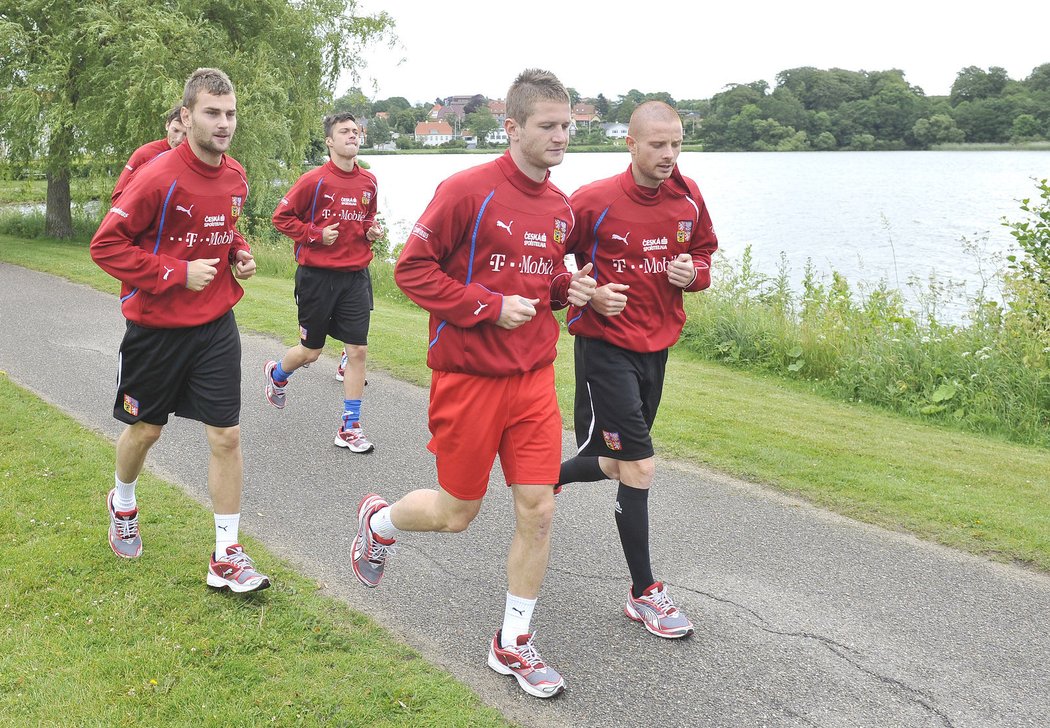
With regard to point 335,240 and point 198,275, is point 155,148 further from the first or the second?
point 198,275

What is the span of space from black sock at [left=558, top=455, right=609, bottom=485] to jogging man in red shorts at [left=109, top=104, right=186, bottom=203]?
114 inches

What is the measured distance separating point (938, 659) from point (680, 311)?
2.04 metres

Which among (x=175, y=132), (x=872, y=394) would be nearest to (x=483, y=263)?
(x=175, y=132)

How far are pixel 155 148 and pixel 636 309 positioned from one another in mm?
3902

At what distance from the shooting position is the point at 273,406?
333 inches

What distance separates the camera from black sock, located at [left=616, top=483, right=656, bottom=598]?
4465 mm

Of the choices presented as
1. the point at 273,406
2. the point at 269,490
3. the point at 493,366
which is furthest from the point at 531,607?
the point at 273,406

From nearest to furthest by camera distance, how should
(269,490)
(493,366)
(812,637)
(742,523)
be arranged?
(493,366)
(812,637)
(742,523)
(269,490)

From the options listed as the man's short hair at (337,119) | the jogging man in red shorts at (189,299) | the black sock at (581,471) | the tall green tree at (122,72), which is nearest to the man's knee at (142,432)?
the jogging man in red shorts at (189,299)

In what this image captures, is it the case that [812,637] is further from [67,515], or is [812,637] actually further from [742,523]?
[67,515]

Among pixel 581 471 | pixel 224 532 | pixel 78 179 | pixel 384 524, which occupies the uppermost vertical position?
pixel 78 179

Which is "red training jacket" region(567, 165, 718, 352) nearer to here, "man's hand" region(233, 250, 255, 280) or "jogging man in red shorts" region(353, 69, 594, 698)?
"jogging man in red shorts" region(353, 69, 594, 698)

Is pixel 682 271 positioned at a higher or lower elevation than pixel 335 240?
higher

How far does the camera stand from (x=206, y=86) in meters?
4.46
